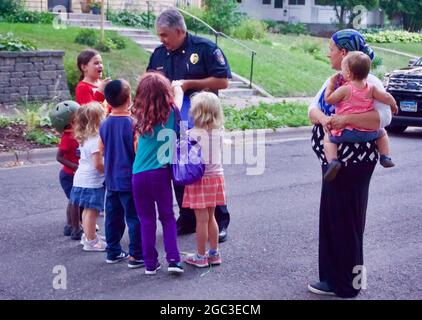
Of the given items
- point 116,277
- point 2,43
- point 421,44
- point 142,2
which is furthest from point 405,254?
point 421,44

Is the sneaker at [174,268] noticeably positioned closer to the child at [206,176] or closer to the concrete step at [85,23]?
the child at [206,176]

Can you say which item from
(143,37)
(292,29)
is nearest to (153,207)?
(143,37)

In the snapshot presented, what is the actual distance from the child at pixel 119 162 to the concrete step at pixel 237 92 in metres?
11.2

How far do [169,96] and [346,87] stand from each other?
1.37 meters

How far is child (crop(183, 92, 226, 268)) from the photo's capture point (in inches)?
231

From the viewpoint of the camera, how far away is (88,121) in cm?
650

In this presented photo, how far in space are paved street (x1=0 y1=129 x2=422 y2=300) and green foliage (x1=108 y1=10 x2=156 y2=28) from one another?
44.9ft

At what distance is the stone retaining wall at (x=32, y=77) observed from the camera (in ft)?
44.4

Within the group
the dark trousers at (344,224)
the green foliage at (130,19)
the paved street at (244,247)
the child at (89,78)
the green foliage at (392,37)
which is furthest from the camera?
the green foliage at (392,37)

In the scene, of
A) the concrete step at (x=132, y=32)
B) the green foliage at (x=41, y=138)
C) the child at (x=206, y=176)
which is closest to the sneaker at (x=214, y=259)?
the child at (x=206, y=176)

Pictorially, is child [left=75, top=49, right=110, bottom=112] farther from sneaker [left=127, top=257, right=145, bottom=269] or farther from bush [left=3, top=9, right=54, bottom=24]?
bush [left=3, top=9, right=54, bottom=24]

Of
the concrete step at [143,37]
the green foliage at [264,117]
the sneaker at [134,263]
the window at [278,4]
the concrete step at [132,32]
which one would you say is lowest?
the green foliage at [264,117]

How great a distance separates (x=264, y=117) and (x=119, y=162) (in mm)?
8680

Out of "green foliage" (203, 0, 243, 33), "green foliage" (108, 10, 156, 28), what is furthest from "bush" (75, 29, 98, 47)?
"green foliage" (203, 0, 243, 33)
